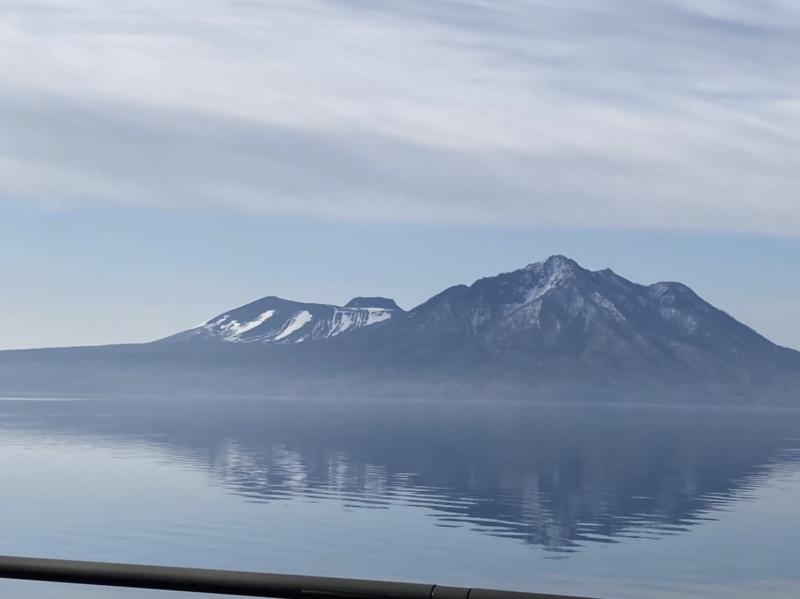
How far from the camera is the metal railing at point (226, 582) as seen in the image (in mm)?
3801

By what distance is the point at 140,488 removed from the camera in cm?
13888

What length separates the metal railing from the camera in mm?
3801

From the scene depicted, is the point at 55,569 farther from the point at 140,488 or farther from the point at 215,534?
the point at 140,488

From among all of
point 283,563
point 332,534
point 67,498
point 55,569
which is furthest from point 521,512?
point 55,569

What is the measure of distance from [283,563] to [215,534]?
18.6 meters

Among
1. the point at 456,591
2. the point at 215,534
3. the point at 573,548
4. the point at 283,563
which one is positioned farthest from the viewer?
the point at 573,548

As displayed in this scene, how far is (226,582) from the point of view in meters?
3.99

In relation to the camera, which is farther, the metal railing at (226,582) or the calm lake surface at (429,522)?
the calm lake surface at (429,522)

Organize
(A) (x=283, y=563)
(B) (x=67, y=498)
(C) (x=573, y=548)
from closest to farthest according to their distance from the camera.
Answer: (A) (x=283, y=563), (C) (x=573, y=548), (B) (x=67, y=498)

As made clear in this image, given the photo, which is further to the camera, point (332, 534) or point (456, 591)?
point (332, 534)

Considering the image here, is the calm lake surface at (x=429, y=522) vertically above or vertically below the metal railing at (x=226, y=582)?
below

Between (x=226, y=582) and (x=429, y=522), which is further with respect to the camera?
(x=429, y=522)

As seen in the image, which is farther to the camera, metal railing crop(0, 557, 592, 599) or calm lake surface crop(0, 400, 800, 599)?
calm lake surface crop(0, 400, 800, 599)

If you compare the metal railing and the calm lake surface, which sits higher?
the metal railing
